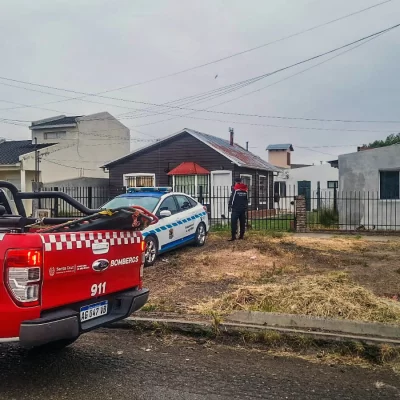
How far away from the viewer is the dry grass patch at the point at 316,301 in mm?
5816

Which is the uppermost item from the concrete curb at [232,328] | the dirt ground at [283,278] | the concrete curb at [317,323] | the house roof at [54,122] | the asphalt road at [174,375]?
the house roof at [54,122]

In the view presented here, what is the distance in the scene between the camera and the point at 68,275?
389 cm

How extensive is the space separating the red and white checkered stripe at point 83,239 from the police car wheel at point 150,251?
15.8 feet

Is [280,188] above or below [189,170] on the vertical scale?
below

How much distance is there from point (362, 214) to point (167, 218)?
929 centimetres

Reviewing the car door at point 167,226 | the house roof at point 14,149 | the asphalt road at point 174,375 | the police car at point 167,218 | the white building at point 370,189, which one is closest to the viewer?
the asphalt road at point 174,375

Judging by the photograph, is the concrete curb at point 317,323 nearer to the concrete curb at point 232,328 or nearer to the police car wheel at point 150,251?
the concrete curb at point 232,328

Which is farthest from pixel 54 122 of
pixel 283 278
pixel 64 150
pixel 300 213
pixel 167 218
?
pixel 283 278

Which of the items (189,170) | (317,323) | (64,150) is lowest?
(317,323)

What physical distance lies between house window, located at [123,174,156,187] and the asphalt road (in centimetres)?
2076

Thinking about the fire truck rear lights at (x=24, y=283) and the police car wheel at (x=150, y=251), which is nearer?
the fire truck rear lights at (x=24, y=283)

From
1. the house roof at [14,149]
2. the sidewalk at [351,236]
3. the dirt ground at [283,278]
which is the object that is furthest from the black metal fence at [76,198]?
the sidewalk at [351,236]

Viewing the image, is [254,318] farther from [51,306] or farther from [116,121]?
[116,121]

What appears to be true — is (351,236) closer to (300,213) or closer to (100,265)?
(300,213)
